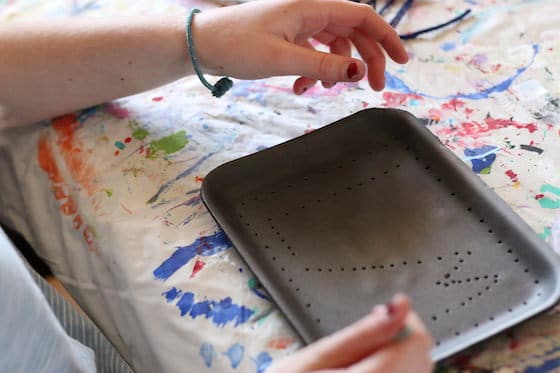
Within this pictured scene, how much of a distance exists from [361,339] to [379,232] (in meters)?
0.17

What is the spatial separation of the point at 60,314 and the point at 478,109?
0.43 metres

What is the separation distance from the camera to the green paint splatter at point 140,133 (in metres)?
0.63

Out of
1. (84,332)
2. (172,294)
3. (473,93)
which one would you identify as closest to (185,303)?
(172,294)

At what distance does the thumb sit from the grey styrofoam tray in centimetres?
4

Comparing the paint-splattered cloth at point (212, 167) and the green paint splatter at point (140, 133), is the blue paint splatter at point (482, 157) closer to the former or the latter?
the paint-splattered cloth at point (212, 167)

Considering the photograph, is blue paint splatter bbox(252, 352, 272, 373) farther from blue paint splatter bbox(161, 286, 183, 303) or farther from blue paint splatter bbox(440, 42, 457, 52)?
blue paint splatter bbox(440, 42, 457, 52)

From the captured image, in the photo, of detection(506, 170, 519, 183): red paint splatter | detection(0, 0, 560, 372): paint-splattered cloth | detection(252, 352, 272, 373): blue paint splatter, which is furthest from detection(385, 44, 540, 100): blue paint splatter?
detection(252, 352, 272, 373): blue paint splatter

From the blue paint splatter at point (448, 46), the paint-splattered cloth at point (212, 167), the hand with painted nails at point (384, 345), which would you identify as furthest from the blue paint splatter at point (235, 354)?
the blue paint splatter at point (448, 46)

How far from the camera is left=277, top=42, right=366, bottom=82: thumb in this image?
0.57 meters

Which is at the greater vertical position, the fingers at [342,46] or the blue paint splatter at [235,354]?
the fingers at [342,46]

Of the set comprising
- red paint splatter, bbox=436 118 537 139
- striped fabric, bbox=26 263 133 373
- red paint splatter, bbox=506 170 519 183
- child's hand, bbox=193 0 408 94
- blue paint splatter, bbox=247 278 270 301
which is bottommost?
striped fabric, bbox=26 263 133 373

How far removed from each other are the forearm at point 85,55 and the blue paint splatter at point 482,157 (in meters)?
0.28

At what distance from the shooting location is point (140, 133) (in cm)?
63

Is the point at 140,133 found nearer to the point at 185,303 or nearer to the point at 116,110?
the point at 116,110
